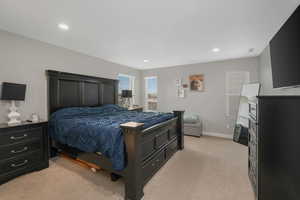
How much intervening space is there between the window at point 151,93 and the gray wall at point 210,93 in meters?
0.63

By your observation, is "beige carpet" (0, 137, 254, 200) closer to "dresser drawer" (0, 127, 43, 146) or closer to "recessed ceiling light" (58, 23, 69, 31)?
"dresser drawer" (0, 127, 43, 146)

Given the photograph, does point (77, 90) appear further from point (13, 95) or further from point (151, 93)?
point (151, 93)

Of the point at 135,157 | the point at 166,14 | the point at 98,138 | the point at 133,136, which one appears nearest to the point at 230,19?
the point at 166,14

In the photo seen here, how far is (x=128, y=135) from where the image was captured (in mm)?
1795

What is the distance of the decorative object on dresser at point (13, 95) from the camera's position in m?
2.38

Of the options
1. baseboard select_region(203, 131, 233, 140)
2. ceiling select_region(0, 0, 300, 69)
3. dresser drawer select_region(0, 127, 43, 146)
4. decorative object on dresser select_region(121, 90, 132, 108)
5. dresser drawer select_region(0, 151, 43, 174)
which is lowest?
baseboard select_region(203, 131, 233, 140)

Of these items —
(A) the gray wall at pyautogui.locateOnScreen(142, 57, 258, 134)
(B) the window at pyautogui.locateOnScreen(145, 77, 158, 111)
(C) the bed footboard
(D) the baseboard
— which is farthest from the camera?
(B) the window at pyautogui.locateOnScreen(145, 77, 158, 111)

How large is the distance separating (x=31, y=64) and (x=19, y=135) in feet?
4.82

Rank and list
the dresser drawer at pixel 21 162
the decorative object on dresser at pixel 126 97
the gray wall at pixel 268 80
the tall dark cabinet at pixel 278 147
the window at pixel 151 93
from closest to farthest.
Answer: the tall dark cabinet at pixel 278 147 → the dresser drawer at pixel 21 162 → the gray wall at pixel 268 80 → the decorative object on dresser at pixel 126 97 → the window at pixel 151 93

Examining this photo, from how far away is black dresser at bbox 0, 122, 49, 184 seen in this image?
2.17 metres

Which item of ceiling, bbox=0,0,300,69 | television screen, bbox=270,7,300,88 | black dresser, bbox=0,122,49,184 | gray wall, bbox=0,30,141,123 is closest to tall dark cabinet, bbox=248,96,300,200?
television screen, bbox=270,7,300,88


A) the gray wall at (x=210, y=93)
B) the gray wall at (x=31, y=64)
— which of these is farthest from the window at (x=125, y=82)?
the gray wall at (x=31, y=64)

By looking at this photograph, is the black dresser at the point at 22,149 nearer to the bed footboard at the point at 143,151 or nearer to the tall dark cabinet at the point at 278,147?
the bed footboard at the point at 143,151

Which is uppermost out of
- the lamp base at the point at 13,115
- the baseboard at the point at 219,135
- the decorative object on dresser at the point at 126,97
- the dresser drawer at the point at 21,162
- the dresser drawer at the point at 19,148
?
the decorative object on dresser at the point at 126,97
